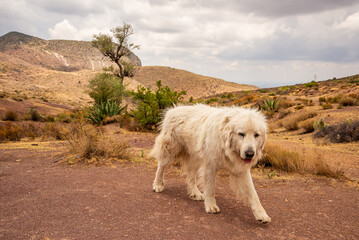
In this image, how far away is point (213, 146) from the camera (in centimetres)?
388

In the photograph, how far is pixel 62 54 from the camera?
86.9 meters

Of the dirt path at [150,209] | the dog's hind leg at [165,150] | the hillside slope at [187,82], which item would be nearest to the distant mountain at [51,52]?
the hillside slope at [187,82]

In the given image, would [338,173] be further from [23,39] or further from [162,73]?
[23,39]

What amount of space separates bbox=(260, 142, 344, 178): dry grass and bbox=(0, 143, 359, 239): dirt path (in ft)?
1.05

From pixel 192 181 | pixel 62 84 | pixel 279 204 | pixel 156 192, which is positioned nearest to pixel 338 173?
pixel 279 204

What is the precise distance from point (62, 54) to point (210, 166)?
3741 inches

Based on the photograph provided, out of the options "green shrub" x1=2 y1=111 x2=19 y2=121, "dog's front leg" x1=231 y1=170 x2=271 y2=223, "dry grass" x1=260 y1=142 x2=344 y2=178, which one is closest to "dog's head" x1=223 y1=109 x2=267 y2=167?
"dog's front leg" x1=231 y1=170 x2=271 y2=223

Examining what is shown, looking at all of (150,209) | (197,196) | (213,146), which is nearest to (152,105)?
(197,196)

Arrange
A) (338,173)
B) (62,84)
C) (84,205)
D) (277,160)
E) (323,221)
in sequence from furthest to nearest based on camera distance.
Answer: (62,84) → (277,160) → (338,173) → (84,205) → (323,221)

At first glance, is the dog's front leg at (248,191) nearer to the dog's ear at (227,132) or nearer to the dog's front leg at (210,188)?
the dog's front leg at (210,188)

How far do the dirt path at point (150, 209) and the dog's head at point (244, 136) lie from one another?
100cm

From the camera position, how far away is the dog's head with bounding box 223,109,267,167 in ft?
11.2

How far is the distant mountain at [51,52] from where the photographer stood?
79.8 meters

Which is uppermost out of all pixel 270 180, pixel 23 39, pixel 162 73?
pixel 23 39
